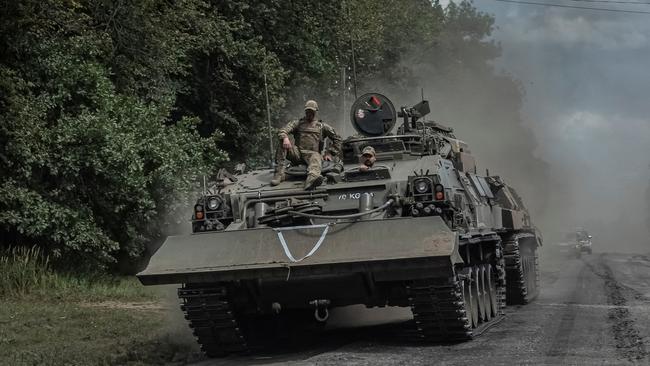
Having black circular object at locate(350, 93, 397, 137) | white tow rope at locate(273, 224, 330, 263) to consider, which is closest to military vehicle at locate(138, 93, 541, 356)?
white tow rope at locate(273, 224, 330, 263)

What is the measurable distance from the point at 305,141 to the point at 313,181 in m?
1.10

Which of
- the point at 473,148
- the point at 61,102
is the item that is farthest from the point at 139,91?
the point at 473,148

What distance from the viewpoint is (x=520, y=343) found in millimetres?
11180

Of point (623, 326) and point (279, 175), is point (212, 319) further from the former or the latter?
point (623, 326)

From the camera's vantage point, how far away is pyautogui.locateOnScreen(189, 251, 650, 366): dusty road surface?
32.2 ft

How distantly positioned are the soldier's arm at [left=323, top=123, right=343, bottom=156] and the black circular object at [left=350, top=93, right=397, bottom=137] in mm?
1252

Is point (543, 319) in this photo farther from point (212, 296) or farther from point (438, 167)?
point (212, 296)

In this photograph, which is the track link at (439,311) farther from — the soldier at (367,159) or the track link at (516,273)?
the track link at (516,273)

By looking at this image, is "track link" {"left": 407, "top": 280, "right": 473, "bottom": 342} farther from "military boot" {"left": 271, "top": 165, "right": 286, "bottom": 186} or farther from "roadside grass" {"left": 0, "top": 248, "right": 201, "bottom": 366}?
"roadside grass" {"left": 0, "top": 248, "right": 201, "bottom": 366}

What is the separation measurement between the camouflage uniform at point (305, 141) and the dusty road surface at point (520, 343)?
2250 mm

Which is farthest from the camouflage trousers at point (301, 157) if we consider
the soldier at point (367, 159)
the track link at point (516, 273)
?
the track link at point (516, 273)

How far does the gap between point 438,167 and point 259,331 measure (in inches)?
116

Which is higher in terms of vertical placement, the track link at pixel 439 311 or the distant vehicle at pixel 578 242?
the track link at pixel 439 311

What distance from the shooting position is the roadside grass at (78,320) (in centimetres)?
1126
